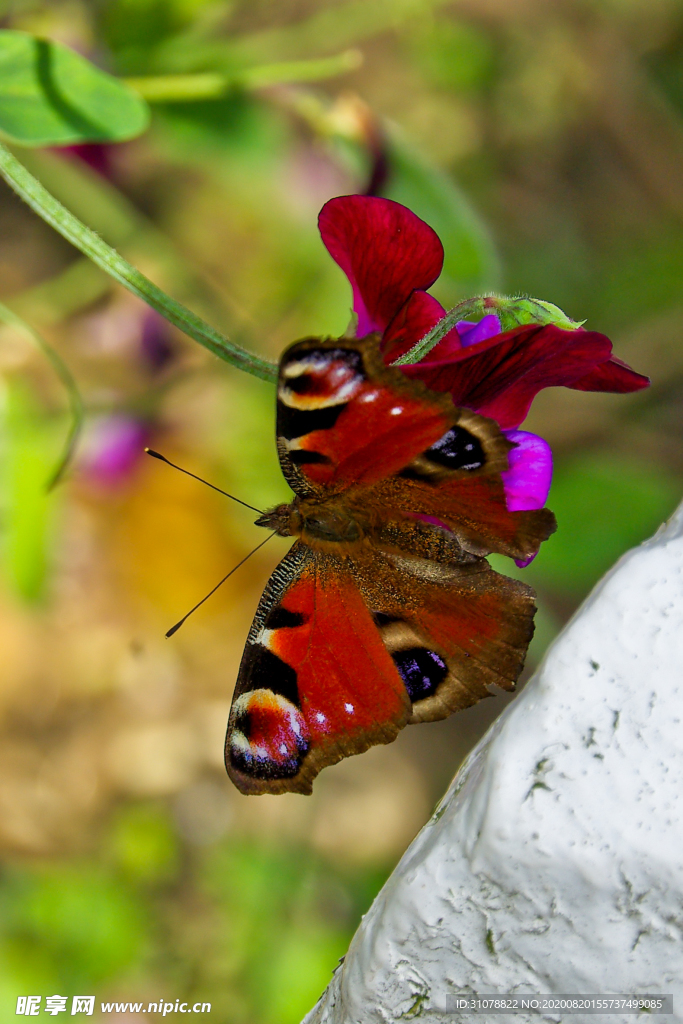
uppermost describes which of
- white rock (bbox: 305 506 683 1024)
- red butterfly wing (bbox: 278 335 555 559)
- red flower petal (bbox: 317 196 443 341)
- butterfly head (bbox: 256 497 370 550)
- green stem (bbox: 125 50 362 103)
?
green stem (bbox: 125 50 362 103)

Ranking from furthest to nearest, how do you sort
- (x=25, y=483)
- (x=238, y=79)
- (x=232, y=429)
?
(x=232, y=429)
(x=25, y=483)
(x=238, y=79)

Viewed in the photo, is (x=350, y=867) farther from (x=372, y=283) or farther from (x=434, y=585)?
(x=372, y=283)

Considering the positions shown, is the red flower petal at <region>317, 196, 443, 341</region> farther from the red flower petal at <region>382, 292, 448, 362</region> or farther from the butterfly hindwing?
the butterfly hindwing

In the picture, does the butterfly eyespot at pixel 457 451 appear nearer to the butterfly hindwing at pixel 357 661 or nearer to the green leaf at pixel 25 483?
the butterfly hindwing at pixel 357 661

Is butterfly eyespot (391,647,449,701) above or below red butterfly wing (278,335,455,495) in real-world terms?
below

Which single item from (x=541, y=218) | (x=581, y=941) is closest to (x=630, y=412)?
(x=541, y=218)

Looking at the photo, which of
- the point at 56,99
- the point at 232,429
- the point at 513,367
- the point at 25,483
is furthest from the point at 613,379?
the point at 25,483

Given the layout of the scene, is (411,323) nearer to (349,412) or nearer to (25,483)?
(349,412)

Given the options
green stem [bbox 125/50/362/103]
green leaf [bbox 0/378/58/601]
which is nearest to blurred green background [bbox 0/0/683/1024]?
green leaf [bbox 0/378/58/601]
